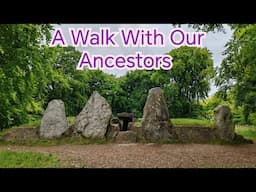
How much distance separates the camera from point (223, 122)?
741 cm

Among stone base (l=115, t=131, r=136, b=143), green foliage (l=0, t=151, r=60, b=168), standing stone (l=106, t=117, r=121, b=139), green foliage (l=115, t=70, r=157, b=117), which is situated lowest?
green foliage (l=0, t=151, r=60, b=168)

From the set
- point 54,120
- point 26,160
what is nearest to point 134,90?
point 54,120

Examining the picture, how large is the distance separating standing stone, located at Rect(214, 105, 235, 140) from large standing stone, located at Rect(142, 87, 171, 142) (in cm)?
92

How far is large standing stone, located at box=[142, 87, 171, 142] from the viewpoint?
289 inches

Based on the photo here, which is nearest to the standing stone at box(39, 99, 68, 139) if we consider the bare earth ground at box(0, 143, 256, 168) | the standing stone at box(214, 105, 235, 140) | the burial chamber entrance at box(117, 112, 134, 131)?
the bare earth ground at box(0, 143, 256, 168)

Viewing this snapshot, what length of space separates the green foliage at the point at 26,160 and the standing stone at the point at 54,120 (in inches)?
58.2

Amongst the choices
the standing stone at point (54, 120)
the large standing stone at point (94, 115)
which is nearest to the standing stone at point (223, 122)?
the large standing stone at point (94, 115)

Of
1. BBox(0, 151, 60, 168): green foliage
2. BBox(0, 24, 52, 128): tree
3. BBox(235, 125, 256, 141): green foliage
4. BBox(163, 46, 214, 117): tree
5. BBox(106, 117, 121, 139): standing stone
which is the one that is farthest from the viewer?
BBox(106, 117, 121, 139): standing stone

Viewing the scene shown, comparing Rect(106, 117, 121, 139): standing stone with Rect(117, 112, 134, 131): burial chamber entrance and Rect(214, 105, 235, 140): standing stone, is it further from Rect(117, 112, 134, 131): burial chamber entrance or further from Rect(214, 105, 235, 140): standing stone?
Rect(214, 105, 235, 140): standing stone

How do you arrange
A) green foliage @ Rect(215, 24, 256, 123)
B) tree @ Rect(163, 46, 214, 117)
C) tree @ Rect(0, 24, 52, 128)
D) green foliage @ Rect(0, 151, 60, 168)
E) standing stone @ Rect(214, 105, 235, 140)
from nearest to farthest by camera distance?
green foliage @ Rect(0, 151, 60, 168) < tree @ Rect(0, 24, 52, 128) < green foliage @ Rect(215, 24, 256, 123) < tree @ Rect(163, 46, 214, 117) < standing stone @ Rect(214, 105, 235, 140)

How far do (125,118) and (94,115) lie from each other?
0.62m

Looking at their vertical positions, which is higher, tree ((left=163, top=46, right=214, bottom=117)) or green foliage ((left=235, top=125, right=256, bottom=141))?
tree ((left=163, top=46, right=214, bottom=117))

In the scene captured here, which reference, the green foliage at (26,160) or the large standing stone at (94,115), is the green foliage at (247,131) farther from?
the green foliage at (26,160)

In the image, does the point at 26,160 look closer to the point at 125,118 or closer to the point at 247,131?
the point at 125,118
